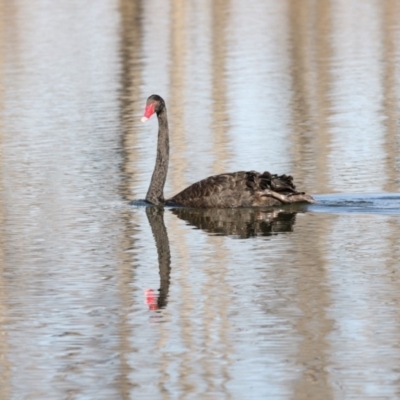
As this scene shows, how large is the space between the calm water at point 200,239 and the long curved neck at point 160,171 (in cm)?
17

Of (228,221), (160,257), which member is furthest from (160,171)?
(160,257)

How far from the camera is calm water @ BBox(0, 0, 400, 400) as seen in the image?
7.20 metres

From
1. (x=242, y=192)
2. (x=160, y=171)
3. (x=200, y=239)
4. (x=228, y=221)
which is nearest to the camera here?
(x=200, y=239)

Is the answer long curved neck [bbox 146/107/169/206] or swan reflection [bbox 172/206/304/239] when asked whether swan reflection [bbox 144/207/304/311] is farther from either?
long curved neck [bbox 146/107/169/206]

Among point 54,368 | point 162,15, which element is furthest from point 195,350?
point 162,15

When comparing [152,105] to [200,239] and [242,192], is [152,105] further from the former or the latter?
[200,239]

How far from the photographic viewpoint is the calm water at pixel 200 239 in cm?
720

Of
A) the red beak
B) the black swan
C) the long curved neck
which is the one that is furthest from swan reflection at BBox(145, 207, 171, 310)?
the red beak

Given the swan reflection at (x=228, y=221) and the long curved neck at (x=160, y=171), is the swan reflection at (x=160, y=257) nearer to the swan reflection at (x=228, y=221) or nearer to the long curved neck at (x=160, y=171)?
the swan reflection at (x=228, y=221)

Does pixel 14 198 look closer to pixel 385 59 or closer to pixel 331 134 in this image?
pixel 331 134

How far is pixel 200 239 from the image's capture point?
36.0 feet

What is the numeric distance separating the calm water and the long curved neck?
Answer: 172 millimetres

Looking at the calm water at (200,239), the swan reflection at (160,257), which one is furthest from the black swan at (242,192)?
the swan reflection at (160,257)

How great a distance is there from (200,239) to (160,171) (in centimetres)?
213
